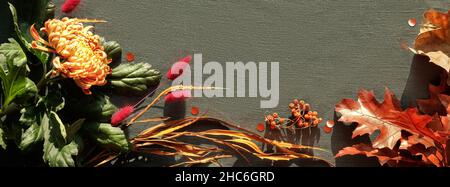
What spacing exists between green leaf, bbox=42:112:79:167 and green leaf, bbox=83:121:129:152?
0.22 ft

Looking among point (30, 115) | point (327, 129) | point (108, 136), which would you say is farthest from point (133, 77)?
point (327, 129)

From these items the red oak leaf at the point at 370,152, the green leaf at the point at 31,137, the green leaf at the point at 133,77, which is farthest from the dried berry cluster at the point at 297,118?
the green leaf at the point at 31,137

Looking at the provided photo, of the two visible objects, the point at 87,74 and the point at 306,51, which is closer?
the point at 87,74

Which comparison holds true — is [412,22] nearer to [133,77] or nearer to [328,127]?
[328,127]

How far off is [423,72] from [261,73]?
439mm

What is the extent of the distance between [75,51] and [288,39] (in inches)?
22.1

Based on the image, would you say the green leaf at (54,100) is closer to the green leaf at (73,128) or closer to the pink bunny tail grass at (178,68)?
the green leaf at (73,128)

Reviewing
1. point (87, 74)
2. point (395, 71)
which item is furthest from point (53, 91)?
point (395, 71)

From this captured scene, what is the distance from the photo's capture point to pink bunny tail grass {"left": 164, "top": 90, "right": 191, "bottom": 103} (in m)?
1.74

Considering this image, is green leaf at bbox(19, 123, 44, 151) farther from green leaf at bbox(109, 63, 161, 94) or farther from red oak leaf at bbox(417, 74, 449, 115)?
red oak leaf at bbox(417, 74, 449, 115)

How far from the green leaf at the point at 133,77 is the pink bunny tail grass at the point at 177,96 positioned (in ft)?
0.17

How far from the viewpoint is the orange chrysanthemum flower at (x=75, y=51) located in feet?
5.22
